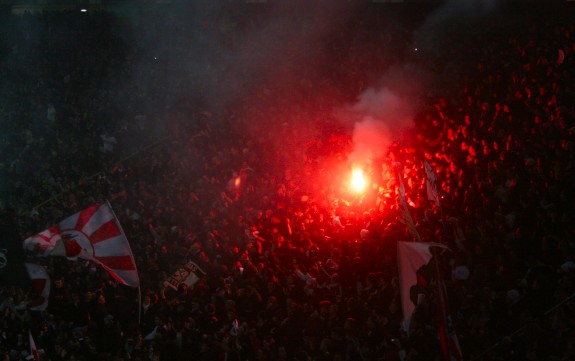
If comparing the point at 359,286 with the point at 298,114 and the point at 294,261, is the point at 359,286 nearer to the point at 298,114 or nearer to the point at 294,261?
the point at 294,261

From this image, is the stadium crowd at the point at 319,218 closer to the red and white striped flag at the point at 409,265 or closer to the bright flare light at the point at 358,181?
the bright flare light at the point at 358,181

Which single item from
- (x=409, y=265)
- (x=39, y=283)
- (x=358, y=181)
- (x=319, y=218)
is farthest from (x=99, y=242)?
(x=358, y=181)

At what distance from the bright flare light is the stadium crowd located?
0.28m

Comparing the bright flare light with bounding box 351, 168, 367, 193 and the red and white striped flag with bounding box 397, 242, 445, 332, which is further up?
the bright flare light with bounding box 351, 168, 367, 193

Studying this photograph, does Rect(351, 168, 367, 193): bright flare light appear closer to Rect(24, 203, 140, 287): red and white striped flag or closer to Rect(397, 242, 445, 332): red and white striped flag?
Rect(397, 242, 445, 332): red and white striped flag

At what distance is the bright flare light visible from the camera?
7.86 metres

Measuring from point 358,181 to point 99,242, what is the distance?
3983 mm

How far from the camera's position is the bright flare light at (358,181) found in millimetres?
7855

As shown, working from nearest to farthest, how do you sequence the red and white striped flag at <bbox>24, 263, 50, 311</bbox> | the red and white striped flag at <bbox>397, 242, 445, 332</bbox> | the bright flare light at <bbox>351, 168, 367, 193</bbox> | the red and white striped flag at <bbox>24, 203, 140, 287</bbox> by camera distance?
1. the red and white striped flag at <bbox>397, 242, 445, 332</bbox>
2. the red and white striped flag at <bbox>24, 203, 140, 287</bbox>
3. the red and white striped flag at <bbox>24, 263, 50, 311</bbox>
4. the bright flare light at <bbox>351, 168, 367, 193</bbox>

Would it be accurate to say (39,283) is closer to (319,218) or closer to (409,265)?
(319,218)

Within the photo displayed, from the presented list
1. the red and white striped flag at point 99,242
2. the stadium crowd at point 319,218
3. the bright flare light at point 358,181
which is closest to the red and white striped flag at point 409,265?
the stadium crowd at point 319,218

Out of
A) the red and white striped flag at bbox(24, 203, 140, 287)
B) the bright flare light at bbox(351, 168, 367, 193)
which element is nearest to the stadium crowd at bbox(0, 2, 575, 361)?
the bright flare light at bbox(351, 168, 367, 193)

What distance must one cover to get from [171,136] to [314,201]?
4.50 meters

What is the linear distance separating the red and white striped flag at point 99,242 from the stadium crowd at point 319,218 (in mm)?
732
